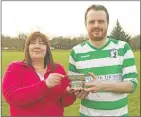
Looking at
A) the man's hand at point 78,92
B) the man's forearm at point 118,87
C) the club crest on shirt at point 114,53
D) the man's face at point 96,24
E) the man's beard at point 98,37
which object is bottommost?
the man's hand at point 78,92

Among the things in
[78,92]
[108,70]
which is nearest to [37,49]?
[78,92]

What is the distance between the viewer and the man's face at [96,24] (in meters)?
3.29

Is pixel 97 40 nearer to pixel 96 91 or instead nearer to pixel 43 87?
pixel 96 91

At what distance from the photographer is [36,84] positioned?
3154mm

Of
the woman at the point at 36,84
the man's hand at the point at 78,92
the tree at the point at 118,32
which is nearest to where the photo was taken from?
the woman at the point at 36,84

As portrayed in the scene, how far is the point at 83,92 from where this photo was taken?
327 cm

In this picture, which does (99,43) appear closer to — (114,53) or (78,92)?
(114,53)

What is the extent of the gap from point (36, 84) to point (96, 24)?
34.1 inches

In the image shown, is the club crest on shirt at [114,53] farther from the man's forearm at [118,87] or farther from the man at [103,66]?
the man's forearm at [118,87]

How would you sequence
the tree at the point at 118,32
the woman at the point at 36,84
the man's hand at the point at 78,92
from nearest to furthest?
the woman at the point at 36,84 → the man's hand at the point at 78,92 → the tree at the point at 118,32

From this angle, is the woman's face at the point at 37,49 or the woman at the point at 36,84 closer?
the woman at the point at 36,84

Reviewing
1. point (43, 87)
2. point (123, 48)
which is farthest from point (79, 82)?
point (123, 48)

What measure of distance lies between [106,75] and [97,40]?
39cm

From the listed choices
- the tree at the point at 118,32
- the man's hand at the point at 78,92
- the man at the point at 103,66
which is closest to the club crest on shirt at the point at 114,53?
the man at the point at 103,66
